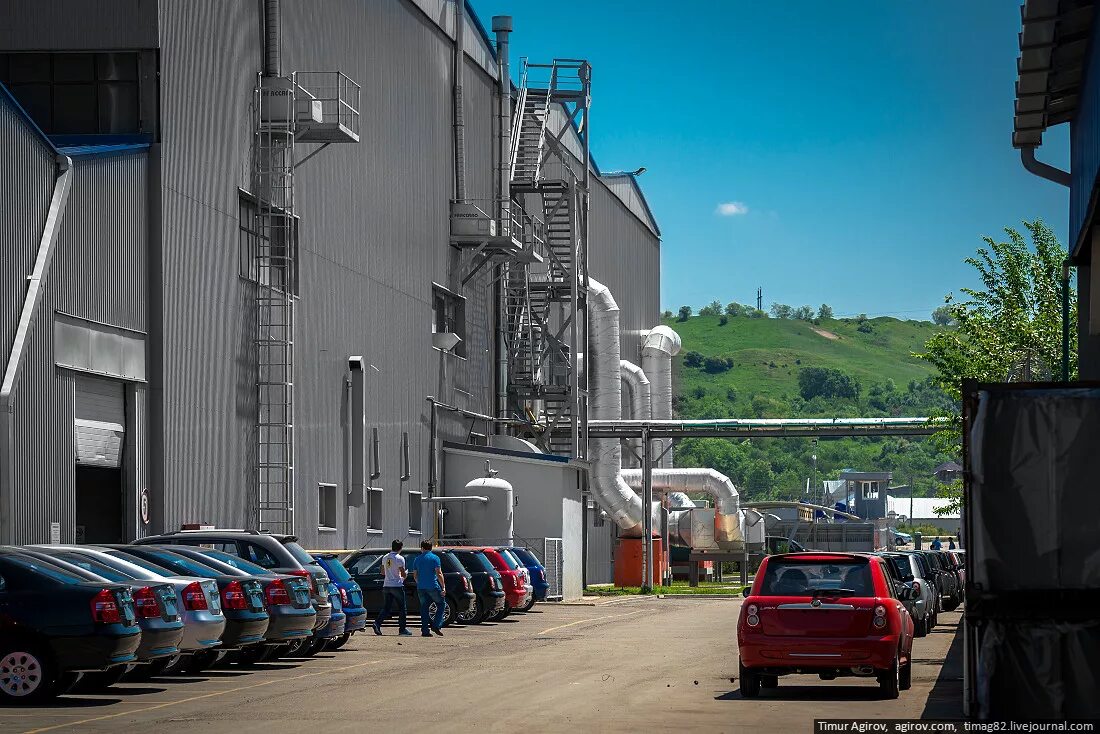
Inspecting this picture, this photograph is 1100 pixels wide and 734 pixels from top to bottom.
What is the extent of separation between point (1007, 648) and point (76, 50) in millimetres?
24541

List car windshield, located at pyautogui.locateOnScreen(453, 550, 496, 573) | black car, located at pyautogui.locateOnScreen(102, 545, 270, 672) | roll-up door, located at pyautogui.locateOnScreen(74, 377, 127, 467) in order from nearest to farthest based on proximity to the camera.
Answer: black car, located at pyautogui.locateOnScreen(102, 545, 270, 672) < roll-up door, located at pyautogui.locateOnScreen(74, 377, 127, 467) < car windshield, located at pyautogui.locateOnScreen(453, 550, 496, 573)

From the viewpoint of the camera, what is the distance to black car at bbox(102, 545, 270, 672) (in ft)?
66.7

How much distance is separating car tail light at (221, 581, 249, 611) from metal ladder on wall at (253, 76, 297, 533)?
1466 cm

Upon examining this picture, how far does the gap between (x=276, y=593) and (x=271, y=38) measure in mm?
18080

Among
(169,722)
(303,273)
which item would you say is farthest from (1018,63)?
(303,273)

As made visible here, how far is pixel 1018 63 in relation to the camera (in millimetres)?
18406

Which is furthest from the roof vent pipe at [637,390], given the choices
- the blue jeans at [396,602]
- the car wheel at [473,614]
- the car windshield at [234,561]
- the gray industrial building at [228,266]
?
the car windshield at [234,561]

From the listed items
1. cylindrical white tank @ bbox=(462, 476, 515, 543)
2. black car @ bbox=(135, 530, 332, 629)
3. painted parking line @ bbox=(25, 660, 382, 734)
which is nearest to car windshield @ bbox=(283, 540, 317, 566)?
black car @ bbox=(135, 530, 332, 629)

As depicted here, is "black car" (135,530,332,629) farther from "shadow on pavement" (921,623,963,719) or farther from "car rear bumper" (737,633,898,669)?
"shadow on pavement" (921,623,963,719)

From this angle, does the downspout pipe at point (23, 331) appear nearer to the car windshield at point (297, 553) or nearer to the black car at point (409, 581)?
the car windshield at point (297, 553)

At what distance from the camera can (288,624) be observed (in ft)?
71.7

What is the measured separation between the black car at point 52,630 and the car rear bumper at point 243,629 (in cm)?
351

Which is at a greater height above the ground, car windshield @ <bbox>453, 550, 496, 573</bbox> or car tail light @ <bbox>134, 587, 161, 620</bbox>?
car tail light @ <bbox>134, 587, 161, 620</bbox>

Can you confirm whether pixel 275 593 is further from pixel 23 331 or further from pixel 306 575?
pixel 23 331
